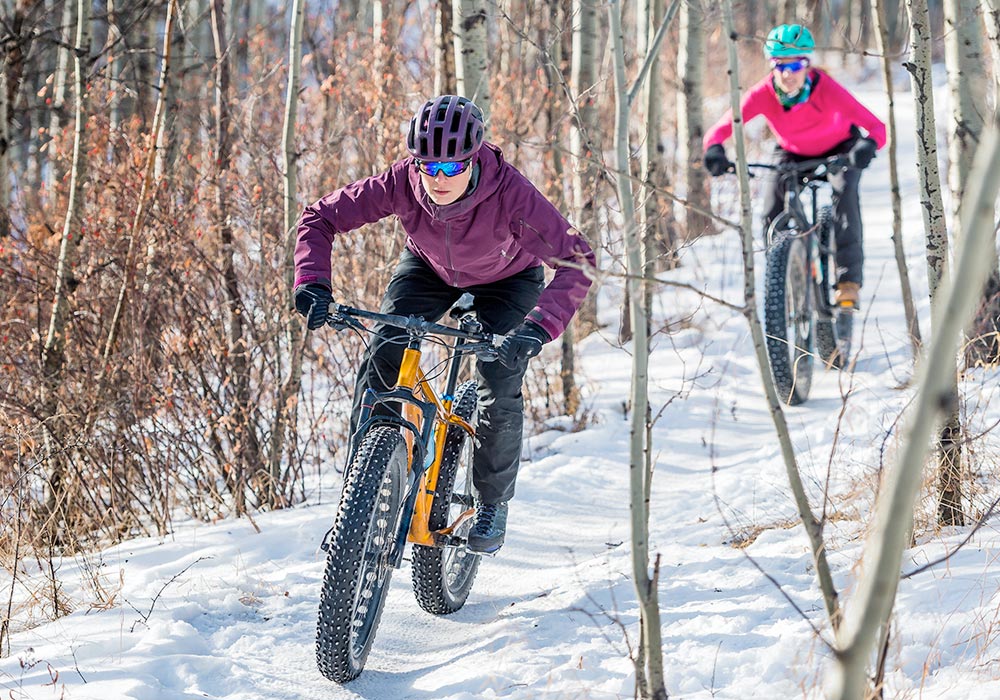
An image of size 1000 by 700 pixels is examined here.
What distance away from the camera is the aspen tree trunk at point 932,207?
3736mm

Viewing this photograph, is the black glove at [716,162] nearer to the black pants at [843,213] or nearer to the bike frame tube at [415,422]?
the black pants at [843,213]

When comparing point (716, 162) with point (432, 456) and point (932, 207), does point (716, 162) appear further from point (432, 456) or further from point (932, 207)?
point (432, 456)

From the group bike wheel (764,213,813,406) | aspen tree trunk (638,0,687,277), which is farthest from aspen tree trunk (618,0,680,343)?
bike wheel (764,213,813,406)

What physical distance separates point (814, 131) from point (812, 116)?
109mm

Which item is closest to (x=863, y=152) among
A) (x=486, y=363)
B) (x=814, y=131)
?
(x=814, y=131)

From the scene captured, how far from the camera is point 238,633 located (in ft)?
12.5

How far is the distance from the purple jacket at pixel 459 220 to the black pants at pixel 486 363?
0.47 feet

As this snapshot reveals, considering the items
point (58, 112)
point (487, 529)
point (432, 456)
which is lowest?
point (487, 529)

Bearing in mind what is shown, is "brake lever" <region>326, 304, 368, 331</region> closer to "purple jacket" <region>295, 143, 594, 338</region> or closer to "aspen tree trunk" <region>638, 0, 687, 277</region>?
"purple jacket" <region>295, 143, 594, 338</region>

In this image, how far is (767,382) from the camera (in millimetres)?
2404

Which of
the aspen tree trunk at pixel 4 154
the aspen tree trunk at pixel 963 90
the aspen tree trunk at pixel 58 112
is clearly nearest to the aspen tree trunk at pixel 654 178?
the aspen tree trunk at pixel 963 90

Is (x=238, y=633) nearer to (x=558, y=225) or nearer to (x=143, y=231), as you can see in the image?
(x=558, y=225)

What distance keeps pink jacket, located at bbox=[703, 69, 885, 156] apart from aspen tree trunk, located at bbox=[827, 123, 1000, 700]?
5170 millimetres

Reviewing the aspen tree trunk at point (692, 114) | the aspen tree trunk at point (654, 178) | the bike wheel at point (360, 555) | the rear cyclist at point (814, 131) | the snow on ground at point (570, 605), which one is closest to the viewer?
the snow on ground at point (570, 605)
